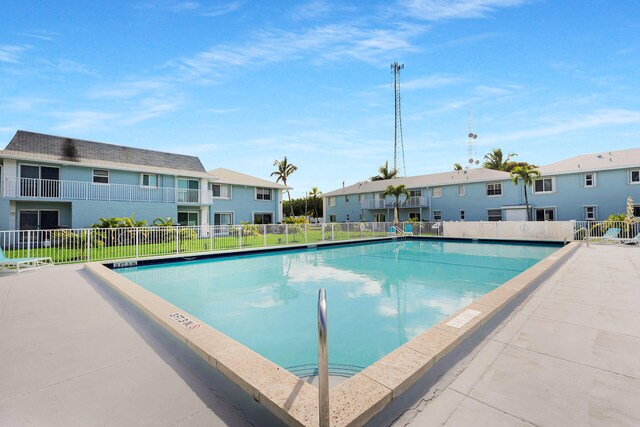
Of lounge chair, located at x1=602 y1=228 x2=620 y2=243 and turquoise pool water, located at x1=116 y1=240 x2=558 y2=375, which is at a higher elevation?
lounge chair, located at x1=602 y1=228 x2=620 y2=243

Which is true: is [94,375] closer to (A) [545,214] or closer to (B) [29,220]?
(B) [29,220]

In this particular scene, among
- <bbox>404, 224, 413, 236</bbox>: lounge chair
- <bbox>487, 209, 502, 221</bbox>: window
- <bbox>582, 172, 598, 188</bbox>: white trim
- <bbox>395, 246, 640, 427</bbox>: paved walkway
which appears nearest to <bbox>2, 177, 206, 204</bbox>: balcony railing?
<bbox>404, 224, 413, 236</bbox>: lounge chair

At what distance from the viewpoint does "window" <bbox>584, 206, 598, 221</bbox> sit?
24.1m

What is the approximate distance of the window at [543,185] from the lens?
86.7 ft

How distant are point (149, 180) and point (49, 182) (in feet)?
17.2

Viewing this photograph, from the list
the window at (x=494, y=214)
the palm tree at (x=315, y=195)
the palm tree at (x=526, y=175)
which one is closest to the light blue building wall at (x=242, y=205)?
the window at (x=494, y=214)

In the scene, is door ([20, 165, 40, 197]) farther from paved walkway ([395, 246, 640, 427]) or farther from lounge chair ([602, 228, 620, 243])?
lounge chair ([602, 228, 620, 243])

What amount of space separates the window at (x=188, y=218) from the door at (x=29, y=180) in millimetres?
8158

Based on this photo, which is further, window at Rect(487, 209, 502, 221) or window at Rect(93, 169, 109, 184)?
window at Rect(487, 209, 502, 221)

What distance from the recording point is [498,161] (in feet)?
141

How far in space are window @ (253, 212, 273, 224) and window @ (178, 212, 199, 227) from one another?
5525mm

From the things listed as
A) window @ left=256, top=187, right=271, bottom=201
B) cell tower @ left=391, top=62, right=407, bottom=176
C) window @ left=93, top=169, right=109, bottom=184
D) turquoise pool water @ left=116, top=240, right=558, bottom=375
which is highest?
cell tower @ left=391, top=62, right=407, bottom=176

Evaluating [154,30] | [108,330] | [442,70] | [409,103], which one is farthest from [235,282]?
[409,103]

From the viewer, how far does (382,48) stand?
440 inches
